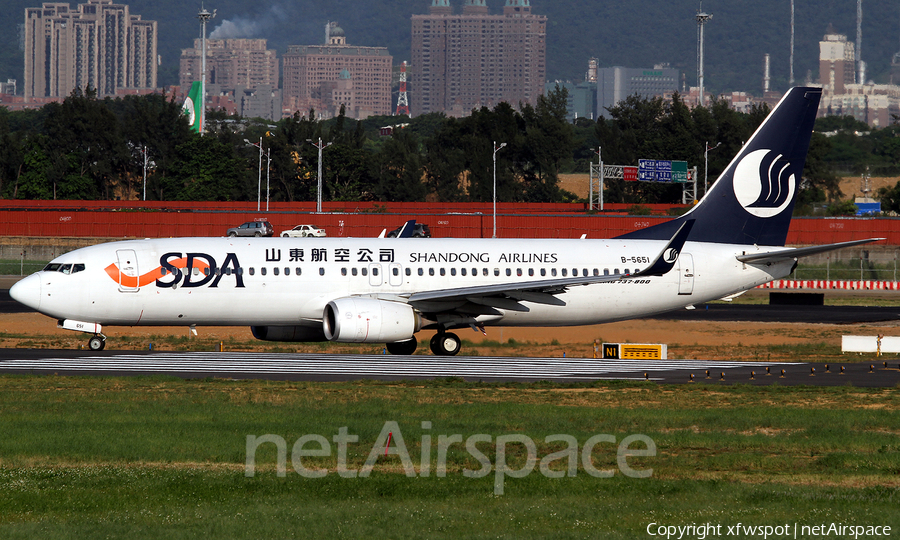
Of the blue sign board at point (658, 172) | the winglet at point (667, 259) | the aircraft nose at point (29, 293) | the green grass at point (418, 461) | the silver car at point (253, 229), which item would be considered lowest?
the green grass at point (418, 461)

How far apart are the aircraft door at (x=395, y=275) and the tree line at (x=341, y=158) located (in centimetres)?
10552

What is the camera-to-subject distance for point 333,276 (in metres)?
34.3

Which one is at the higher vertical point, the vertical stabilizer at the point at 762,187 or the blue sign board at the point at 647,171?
the blue sign board at the point at 647,171

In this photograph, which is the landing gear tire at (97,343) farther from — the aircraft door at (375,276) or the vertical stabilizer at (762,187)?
the vertical stabilizer at (762,187)

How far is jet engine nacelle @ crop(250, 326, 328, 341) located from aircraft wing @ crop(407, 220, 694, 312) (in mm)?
3334

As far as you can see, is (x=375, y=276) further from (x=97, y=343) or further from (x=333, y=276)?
(x=97, y=343)

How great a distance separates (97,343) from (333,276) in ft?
25.3

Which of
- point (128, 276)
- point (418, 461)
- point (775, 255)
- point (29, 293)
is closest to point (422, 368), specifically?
point (128, 276)

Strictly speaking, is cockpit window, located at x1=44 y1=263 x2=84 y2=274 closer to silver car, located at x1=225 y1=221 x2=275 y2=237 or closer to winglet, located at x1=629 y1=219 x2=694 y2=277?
winglet, located at x1=629 y1=219 x2=694 y2=277

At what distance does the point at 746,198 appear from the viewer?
38.6m

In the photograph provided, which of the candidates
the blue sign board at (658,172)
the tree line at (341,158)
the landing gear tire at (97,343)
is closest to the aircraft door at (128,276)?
the landing gear tire at (97,343)

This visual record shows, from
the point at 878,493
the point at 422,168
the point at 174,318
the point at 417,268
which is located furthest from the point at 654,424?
the point at 422,168

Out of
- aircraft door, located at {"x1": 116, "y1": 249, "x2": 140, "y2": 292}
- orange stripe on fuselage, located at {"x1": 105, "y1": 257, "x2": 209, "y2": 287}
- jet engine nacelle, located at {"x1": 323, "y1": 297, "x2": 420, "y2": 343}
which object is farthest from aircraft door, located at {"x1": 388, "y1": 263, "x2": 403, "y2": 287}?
aircraft door, located at {"x1": 116, "y1": 249, "x2": 140, "y2": 292}

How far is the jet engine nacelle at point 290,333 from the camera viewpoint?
35031 millimetres
